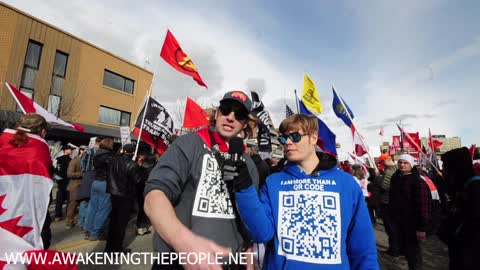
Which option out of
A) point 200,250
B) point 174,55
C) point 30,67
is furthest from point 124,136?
point 30,67

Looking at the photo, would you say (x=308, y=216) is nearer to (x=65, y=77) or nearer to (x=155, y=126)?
(x=155, y=126)

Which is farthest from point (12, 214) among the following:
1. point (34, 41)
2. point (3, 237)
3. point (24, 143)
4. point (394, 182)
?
point (34, 41)

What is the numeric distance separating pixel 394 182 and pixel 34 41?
2501 cm

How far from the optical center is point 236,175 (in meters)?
1.59

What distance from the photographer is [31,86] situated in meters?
19.1

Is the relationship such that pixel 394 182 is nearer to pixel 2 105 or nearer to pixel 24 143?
pixel 24 143

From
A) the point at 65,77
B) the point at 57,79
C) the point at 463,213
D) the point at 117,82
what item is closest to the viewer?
the point at 463,213

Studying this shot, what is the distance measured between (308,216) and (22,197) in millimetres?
2539

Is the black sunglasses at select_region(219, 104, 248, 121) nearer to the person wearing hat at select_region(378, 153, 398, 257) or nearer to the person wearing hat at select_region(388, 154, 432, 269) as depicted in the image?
the person wearing hat at select_region(388, 154, 432, 269)

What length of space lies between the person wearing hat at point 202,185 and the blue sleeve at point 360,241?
834 mm

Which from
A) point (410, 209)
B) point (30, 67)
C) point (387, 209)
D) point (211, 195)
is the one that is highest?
point (30, 67)

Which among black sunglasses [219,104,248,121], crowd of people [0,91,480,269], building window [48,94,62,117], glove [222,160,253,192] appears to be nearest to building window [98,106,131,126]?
building window [48,94,62,117]

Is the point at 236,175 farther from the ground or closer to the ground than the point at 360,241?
farther from the ground

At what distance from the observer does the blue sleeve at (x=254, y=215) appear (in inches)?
66.6
